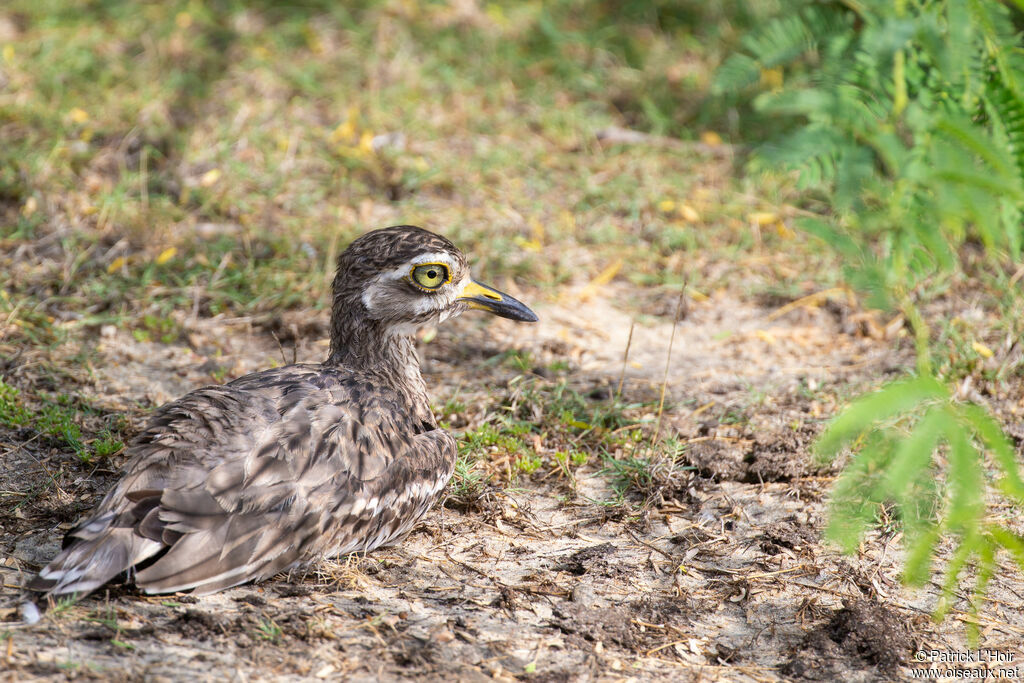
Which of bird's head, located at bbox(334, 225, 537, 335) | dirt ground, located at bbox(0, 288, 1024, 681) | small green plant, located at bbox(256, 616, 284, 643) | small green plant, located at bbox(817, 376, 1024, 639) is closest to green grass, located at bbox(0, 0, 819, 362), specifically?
dirt ground, located at bbox(0, 288, 1024, 681)

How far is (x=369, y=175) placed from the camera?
7336mm

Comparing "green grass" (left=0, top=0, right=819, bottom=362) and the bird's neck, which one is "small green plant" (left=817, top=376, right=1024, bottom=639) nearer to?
the bird's neck

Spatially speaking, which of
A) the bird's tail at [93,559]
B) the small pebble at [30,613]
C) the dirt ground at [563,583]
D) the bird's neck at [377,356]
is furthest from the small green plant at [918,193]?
the small pebble at [30,613]

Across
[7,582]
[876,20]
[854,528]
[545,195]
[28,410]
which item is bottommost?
[7,582]

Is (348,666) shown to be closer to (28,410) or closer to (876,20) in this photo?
(28,410)

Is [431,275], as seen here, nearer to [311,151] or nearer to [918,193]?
[918,193]

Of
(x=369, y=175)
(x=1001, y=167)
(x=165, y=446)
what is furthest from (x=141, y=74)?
(x=1001, y=167)

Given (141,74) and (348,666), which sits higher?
(141,74)

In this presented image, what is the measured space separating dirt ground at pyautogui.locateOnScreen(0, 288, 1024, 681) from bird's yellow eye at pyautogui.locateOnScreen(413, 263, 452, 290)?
90 cm

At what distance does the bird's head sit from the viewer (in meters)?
4.70

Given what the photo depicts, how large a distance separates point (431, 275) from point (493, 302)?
37cm

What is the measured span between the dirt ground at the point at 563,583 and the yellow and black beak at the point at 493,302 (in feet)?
2.17

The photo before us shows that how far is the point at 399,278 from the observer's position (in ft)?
15.4

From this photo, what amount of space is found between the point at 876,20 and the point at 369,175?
150 inches
